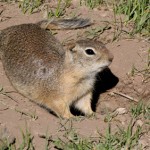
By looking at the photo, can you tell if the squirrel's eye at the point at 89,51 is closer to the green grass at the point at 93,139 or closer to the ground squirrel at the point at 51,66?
the ground squirrel at the point at 51,66

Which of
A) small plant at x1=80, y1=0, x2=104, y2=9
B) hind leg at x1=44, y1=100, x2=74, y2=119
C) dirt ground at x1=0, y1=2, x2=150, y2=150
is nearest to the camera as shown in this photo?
dirt ground at x1=0, y1=2, x2=150, y2=150

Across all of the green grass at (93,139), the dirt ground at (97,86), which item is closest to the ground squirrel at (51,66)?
the dirt ground at (97,86)

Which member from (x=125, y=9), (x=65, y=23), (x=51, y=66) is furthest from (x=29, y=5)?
(x=51, y=66)

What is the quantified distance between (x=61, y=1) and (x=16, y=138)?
10.4 feet

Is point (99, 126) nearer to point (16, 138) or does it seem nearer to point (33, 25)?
point (16, 138)

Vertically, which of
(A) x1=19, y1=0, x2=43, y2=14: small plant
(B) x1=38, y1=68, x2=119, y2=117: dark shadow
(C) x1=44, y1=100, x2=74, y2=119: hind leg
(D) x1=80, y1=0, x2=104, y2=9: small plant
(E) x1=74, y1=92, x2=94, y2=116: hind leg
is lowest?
(B) x1=38, y1=68, x2=119, y2=117: dark shadow

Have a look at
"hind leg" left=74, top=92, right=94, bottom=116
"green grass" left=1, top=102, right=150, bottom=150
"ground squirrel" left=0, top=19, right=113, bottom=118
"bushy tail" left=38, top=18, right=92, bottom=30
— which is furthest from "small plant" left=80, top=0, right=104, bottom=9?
"green grass" left=1, top=102, right=150, bottom=150

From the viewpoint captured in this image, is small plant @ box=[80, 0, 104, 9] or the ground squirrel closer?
the ground squirrel

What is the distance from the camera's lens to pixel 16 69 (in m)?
6.00

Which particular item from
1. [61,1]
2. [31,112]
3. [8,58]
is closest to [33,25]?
[8,58]

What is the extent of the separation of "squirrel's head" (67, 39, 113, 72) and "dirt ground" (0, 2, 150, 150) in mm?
585

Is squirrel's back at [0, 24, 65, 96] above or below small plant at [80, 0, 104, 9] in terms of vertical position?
above

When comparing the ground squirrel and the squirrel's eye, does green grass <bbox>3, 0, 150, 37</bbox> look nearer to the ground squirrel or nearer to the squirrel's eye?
the ground squirrel

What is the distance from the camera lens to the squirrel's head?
5066 millimetres
